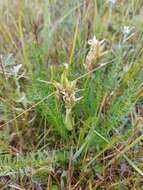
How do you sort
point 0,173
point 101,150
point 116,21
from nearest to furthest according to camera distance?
point 0,173 < point 101,150 < point 116,21

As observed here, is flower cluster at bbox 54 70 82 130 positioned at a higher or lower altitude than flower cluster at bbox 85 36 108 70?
lower

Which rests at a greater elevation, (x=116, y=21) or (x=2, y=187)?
(x=116, y=21)

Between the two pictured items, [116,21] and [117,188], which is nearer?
[117,188]

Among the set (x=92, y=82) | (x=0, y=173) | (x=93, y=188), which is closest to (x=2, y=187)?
(x=0, y=173)

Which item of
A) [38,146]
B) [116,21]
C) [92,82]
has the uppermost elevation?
[116,21]

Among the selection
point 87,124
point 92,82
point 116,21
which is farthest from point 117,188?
point 116,21

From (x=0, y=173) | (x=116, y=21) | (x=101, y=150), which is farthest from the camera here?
(x=116, y=21)

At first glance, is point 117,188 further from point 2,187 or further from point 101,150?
point 2,187

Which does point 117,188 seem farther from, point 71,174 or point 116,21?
point 116,21

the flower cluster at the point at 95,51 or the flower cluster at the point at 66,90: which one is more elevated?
the flower cluster at the point at 95,51
